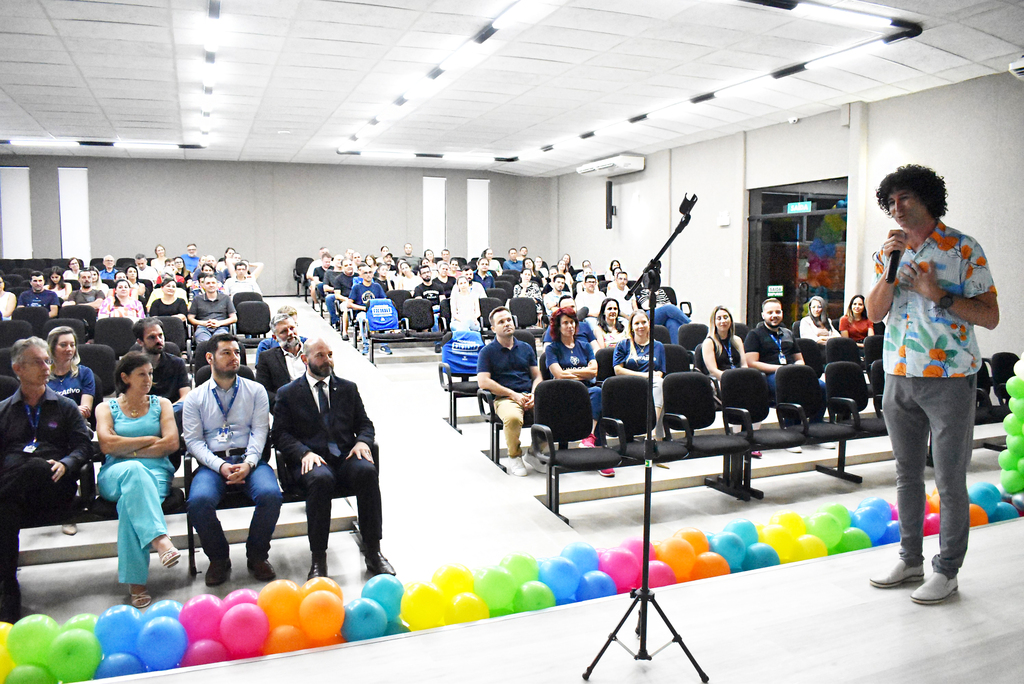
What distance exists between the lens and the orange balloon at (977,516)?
337 cm

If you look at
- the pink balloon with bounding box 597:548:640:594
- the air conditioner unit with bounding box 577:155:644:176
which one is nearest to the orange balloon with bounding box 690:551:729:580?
the pink balloon with bounding box 597:548:640:594

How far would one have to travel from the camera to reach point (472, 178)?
18.4 meters

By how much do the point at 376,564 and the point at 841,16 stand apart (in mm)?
5961

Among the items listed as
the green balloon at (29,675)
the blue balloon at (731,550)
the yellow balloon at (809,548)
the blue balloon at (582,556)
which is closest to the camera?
the green balloon at (29,675)

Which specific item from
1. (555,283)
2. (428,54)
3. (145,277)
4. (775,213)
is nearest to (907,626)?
(428,54)

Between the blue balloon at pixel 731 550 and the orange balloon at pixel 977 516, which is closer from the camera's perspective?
the blue balloon at pixel 731 550

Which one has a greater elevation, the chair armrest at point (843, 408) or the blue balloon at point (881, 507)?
the chair armrest at point (843, 408)

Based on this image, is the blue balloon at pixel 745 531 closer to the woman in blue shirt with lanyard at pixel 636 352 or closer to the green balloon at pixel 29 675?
the woman in blue shirt with lanyard at pixel 636 352

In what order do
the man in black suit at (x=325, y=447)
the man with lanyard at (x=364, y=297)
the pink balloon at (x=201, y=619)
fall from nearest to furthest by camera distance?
the pink balloon at (x=201, y=619) → the man in black suit at (x=325, y=447) → the man with lanyard at (x=364, y=297)

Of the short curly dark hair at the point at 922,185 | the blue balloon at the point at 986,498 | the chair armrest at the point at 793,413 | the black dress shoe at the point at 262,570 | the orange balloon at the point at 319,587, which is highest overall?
the short curly dark hair at the point at 922,185

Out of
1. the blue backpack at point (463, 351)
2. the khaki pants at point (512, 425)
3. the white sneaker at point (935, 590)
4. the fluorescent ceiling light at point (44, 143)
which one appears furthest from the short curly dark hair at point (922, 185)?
the fluorescent ceiling light at point (44, 143)

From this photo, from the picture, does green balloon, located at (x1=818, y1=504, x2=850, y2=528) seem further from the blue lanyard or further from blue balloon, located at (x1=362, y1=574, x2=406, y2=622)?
the blue lanyard

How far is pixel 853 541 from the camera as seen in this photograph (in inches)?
130

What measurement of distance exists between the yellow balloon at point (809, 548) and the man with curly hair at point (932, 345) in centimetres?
68
